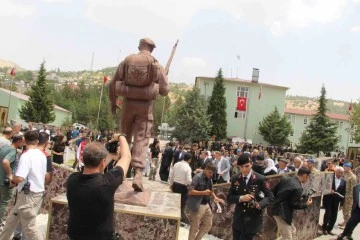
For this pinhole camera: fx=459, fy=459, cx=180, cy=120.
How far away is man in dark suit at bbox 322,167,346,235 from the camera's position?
11203 mm

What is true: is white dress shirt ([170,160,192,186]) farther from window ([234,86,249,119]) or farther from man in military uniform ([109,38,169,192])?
window ([234,86,249,119])

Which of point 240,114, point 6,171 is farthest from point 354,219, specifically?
point 240,114

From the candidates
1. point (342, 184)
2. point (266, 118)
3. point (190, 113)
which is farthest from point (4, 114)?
point (266, 118)

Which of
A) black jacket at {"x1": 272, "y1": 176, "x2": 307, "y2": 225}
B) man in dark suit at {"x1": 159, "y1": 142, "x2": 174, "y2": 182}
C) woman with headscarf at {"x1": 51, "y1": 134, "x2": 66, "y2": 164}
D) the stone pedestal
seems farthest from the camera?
man in dark suit at {"x1": 159, "y1": 142, "x2": 174, "y2": 182}

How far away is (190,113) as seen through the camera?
5422cm

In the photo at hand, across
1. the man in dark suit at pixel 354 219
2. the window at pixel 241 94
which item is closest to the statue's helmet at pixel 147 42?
the man in dark suit at pixel 354 219

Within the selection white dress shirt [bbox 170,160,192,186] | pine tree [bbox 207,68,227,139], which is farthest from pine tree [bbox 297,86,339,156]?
white dress shirt [bbox 170,160,192,186]

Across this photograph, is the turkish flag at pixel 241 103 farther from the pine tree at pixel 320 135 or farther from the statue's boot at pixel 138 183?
the statue's boot at pixel 138 183

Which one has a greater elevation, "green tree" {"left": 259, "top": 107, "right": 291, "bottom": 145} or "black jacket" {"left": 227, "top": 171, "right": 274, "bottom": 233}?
"green tree" {"left": 259, "top": 107, "right": 291, "bottom": 145}

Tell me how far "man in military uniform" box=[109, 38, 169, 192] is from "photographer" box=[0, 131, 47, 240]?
4.17 feet

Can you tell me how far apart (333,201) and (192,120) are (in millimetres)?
42165

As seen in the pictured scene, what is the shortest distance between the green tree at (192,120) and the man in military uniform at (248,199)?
46.4 metres

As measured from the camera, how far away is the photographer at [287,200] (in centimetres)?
777

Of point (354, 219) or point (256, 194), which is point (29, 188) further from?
point (354, 219)
